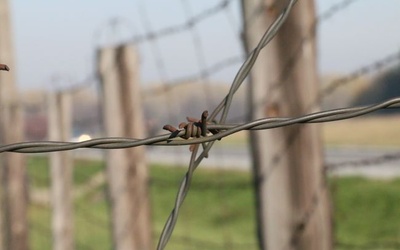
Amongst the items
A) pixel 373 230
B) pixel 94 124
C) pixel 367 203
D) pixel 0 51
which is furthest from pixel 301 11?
pixel 367 203

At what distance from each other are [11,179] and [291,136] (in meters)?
3.23

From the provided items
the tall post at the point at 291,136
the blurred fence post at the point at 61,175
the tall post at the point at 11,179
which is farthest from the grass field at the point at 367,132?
the tall post at the point at 291,136

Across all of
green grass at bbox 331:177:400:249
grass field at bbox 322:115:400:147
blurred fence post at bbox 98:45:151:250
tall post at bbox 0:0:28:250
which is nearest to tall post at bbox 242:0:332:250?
A: blurred fence post at bbox 98:45:151:250

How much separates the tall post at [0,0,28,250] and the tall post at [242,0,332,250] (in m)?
3.05

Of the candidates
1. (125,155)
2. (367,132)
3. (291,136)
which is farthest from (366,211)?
(367,132)

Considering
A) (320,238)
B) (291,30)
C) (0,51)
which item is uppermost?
(0,51)

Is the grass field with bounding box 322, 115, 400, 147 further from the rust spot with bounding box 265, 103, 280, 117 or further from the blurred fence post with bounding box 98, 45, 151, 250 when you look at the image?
the rust spot with bounding box 265, 103, 280, 117

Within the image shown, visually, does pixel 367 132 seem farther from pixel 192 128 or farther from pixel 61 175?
pixel 192 128

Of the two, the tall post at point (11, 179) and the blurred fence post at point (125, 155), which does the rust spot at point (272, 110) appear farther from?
the tall post at point (11, 179)

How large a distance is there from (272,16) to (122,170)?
1.72 m

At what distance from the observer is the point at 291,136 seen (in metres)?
2.85

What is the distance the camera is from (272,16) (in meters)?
2.83

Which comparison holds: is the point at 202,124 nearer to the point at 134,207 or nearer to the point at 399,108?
the point at 399,108

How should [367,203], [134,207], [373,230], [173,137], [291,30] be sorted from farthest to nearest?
[367,203], [373,230], [134,207], [291,30], [173,137]
